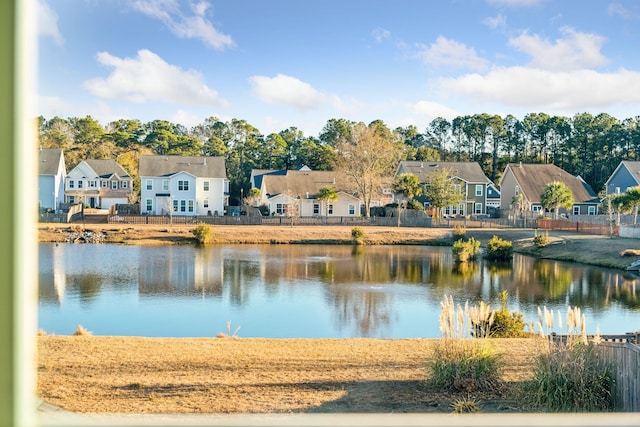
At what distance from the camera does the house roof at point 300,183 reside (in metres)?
38.6

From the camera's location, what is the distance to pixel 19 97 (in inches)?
44.9

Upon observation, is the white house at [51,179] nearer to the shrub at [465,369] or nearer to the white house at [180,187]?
the white house at [180,187]

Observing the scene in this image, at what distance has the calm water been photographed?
1104 centimetres

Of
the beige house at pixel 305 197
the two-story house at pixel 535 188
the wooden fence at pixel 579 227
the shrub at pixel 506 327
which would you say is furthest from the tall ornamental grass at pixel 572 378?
the two-story house at pixel 535 188

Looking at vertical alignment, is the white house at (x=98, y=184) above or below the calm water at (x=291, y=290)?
above

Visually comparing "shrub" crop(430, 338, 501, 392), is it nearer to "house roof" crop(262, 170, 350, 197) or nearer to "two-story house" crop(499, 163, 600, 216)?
"house roof" crop(262, 170, 350, 197)

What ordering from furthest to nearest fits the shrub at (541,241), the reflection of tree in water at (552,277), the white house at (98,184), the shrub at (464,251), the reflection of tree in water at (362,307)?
the white house at (98,184) → the shrub at (541,241) → the shrub at (464,251) → the reflection of tree in water at (552,277) → the reflection of tree in water at (362,307)

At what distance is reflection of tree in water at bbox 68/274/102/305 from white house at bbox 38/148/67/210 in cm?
1919

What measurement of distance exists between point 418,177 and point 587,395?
35727mm

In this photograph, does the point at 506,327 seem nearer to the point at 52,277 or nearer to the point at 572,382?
the point at 572,382

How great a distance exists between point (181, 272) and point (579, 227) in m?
20.1

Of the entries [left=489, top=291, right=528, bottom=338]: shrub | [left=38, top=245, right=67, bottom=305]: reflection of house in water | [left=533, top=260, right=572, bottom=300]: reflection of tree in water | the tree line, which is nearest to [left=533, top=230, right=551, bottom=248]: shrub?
[left=533, top=260, right=572, bottom=300]: reflection of tree in water

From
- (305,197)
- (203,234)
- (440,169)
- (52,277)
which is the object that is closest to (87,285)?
(52,277)

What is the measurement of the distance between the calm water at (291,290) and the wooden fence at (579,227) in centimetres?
614
